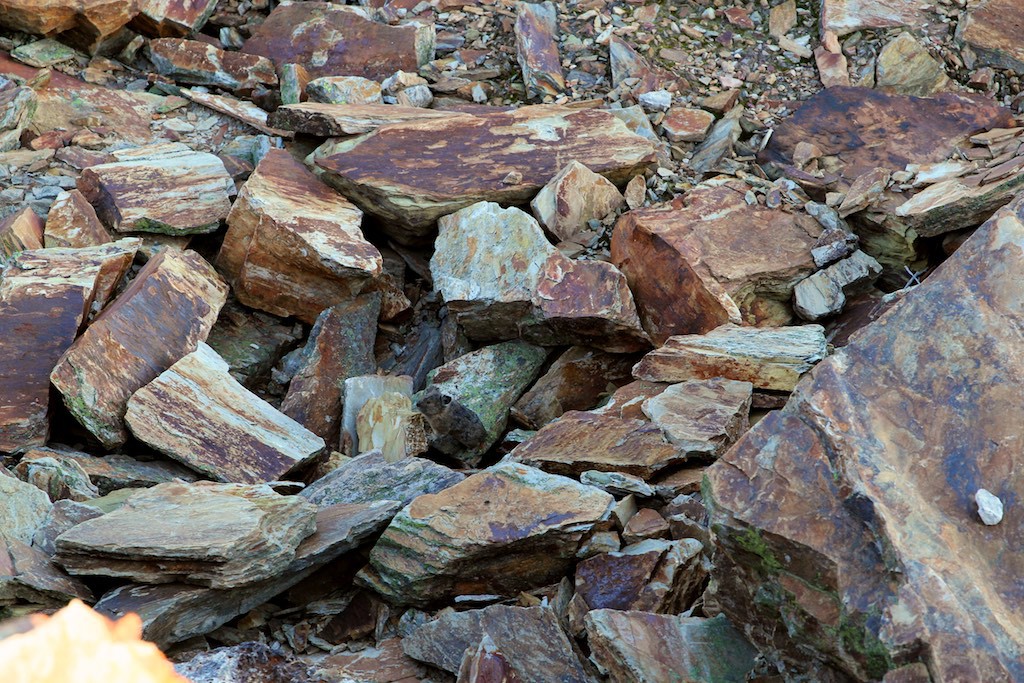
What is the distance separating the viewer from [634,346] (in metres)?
4.73

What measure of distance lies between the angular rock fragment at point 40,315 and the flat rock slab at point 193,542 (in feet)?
3.61

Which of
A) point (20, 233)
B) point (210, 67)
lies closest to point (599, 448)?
point (20, 233)

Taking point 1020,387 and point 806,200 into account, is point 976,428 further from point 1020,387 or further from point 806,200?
point 806,200

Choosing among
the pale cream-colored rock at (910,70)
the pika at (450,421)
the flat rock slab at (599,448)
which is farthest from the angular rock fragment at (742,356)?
the pale cream-colored rock at (910,70)

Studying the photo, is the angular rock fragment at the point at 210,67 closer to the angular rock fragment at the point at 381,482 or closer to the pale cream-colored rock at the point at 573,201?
the pale cream-colored rock at the point at 573,201

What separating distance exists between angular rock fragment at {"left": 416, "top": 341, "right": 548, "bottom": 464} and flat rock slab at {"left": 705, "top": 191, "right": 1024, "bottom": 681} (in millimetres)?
2370

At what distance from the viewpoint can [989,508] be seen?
225cm

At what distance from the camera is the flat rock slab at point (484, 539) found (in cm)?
325

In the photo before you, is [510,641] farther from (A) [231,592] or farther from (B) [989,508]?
(B) [989,508]

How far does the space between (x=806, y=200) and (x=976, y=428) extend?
2.99 metres

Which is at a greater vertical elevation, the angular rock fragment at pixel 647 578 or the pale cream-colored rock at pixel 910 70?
the pale cream-colored rock at pixel 910 70

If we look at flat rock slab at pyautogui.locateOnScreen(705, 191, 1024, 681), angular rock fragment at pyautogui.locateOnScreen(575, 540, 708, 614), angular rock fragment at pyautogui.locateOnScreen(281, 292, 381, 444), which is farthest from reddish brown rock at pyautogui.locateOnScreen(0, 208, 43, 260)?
flat rock slab at pyautogui.locateOnScreen(705, 191, 1024, 681)

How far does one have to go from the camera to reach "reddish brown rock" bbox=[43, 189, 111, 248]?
492 centimetres

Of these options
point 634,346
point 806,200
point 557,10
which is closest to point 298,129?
point 557,10
